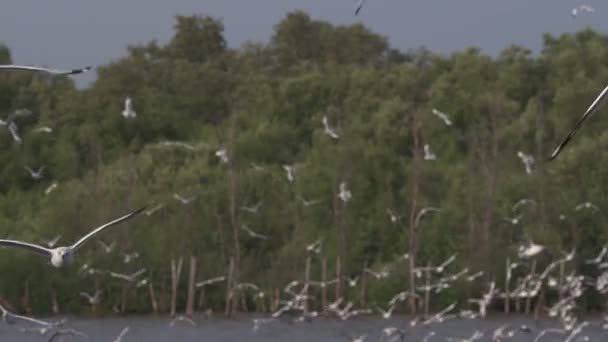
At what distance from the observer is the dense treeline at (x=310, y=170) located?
3981cm

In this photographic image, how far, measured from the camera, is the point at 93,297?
127ft

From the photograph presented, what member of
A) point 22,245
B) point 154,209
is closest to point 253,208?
point 154,209

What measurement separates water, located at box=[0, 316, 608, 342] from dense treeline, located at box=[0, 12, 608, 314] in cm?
132

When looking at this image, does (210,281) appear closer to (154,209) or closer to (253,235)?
(253,235)

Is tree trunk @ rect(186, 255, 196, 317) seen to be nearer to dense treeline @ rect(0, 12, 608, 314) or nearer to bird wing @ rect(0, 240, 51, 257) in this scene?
dense treeline @ rect(0, 12, 608, 314)

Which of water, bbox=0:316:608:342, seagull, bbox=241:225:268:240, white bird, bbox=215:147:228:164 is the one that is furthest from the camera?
seagull, bbox=241:225:268:240

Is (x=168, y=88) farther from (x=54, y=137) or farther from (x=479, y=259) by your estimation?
(x=479, y=259)

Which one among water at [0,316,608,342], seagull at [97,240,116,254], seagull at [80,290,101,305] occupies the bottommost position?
water at [0,316,608,342]

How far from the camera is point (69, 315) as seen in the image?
39281 millimetres

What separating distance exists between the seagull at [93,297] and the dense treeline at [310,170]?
43cm

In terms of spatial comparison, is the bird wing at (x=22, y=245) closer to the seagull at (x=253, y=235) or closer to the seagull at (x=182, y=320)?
the seagull at (x=182, y=320)

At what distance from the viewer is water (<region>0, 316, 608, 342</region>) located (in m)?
35.8

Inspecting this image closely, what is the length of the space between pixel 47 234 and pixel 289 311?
20.2ft

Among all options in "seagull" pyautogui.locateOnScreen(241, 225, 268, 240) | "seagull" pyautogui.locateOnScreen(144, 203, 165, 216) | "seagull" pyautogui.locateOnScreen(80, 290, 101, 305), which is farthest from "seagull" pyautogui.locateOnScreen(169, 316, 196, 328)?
"seagull" pyautogui.locateOnScreen(144, 203, 165, 216)
